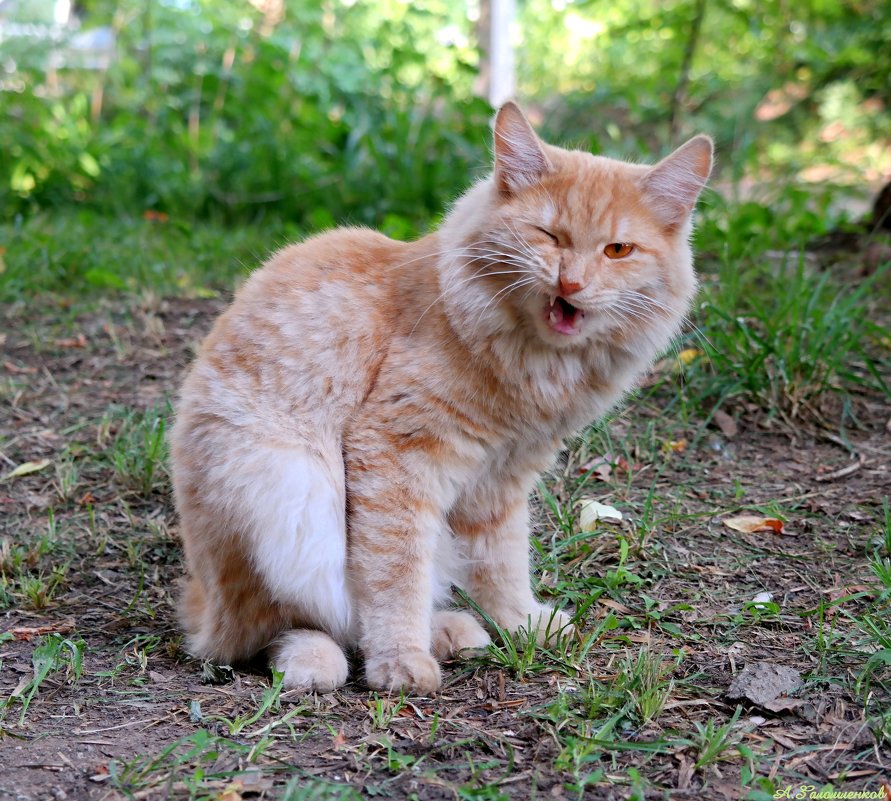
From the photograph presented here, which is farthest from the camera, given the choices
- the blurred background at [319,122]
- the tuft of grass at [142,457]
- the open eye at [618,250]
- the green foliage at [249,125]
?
the green foliage at [249,125]

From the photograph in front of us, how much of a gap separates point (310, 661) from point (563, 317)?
1112 millimetres

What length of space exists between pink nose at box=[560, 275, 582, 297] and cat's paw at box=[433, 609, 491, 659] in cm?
99

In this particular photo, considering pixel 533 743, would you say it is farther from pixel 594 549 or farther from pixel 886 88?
pixel 886 88

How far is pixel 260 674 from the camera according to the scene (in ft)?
8.53

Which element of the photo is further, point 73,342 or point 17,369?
point 73,342

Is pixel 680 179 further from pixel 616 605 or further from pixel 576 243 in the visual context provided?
pixel 616 605

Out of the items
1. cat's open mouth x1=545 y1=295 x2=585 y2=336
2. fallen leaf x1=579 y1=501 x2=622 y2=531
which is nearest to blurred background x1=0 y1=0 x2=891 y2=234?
fallen leaf x1=579 y1=501 x2=622 y2=531

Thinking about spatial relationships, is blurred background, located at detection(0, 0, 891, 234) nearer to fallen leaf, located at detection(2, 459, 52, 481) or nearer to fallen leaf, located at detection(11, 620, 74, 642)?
fallen leaf, located at detection(2, 459, 52, 481)

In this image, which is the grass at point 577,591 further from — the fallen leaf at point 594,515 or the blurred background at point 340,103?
the blurred background at point 340,103

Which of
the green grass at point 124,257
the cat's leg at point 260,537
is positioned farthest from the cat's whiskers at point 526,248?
the green grass at point 124,257

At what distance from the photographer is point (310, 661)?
244cm

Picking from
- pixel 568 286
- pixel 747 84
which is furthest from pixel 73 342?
pixel 747 84

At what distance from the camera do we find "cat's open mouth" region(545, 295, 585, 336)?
2.44m

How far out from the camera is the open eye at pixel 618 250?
2469 mm
